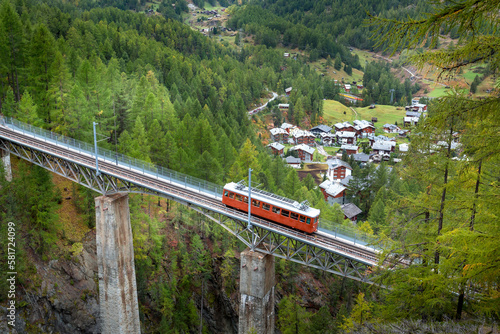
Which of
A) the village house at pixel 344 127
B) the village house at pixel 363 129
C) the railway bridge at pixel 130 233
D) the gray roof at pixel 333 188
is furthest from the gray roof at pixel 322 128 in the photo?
the railway bridge at pixel 130 233

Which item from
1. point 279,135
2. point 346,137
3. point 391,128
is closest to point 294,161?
point 279,135

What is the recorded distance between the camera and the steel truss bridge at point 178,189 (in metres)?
33.3

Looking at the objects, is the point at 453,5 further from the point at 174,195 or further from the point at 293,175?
the point at 293,175

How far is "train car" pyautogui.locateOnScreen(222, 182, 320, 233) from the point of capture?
110 feet

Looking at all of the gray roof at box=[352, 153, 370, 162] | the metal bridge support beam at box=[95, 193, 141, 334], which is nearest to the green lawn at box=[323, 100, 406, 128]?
the gray roof at box=[352, 153, 370, 162]

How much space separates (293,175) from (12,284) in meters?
40.9

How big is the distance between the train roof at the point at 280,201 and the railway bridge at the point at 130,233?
1960 millimetres

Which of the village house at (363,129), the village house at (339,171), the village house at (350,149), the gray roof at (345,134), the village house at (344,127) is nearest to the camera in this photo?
the village house at (339,171)

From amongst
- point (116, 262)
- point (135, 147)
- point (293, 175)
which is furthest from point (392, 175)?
point (116, 262)

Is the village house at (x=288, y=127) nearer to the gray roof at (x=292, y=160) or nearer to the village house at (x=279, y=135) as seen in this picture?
the village house at (x=279, y=135)

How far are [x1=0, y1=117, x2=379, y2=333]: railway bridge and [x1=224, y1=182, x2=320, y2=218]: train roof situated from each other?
1.96 meters

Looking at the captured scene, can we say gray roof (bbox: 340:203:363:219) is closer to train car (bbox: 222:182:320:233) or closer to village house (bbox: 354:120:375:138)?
train car (bbox: 222:182:320:233)

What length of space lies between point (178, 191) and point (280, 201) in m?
11.2

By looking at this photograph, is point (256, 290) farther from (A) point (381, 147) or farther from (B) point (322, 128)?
(B) point (322, 128)
